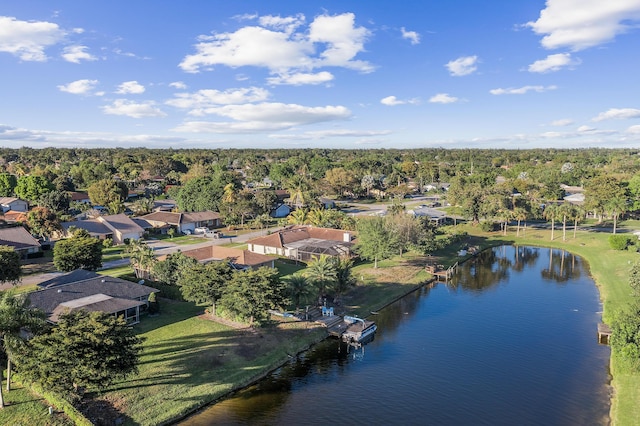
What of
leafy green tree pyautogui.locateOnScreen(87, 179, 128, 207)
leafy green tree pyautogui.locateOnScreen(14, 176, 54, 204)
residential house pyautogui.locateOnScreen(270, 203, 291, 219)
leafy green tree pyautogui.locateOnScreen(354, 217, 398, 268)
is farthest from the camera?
residential house pyautogui.locateOnScreen(270, 203, 291, 219)

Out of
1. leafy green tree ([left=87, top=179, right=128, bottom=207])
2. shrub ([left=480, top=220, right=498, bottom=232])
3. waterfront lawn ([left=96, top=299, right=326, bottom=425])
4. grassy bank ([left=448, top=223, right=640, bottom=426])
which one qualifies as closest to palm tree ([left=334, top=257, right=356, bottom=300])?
waterfront lawn ([left=96, top=299, right=326, bottom=425])

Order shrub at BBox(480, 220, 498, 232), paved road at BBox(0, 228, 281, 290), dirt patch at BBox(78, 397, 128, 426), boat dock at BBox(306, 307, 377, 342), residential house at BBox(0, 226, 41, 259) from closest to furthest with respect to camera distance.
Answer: dirt patch at BBox(78, 397, 128, 426) < boat dock at BBox(306, 307, 377, 342) < paved road at BBox(0, 228, 281, 290) < residential house at BBox(0, 226, 41, 259) < shrub at BBox(480, 220, 498, 232)

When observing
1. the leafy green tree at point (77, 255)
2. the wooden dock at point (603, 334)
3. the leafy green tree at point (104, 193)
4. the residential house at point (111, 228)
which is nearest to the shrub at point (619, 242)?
the wooden dock at point (603, 334)

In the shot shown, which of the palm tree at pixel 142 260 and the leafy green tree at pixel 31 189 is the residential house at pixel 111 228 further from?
the leafy green tree at pixel 31 189

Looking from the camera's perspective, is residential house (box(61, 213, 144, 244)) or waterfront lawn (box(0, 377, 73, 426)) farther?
residential house (box(61, 213, 144, 244))

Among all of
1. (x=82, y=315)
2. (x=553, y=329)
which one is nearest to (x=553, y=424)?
(x=553, y=329)

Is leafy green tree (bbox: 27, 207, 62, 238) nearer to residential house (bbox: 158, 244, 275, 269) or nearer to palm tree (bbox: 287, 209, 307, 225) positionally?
residential house (bbox: 158, 244, 275, 269)

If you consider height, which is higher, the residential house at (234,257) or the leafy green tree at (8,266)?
the leafy green tree at (8,266)
